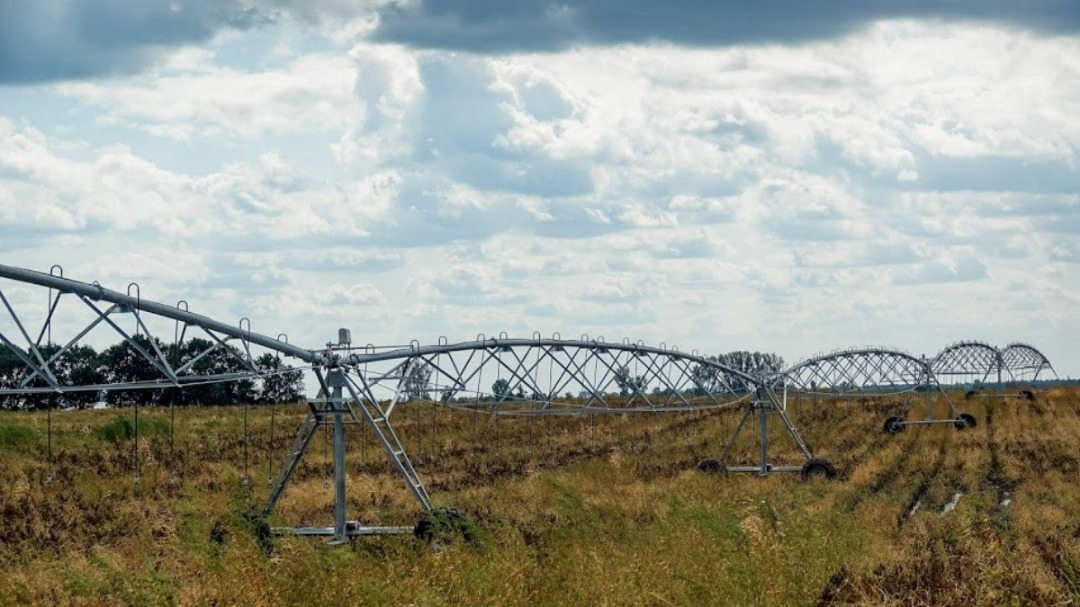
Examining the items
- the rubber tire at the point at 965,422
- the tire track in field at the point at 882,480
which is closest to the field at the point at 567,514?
the tire track in field at the point at 882,480

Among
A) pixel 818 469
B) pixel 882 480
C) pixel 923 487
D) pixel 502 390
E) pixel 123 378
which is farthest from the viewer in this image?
pixel 123 378

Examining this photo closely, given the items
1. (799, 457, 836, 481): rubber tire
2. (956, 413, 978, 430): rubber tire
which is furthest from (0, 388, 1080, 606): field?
(956, 413, 978, 430): rubber tire

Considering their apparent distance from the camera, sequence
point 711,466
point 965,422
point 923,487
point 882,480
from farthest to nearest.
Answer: point 965,422 < point 711,466 < point 882,480 < point 923,487

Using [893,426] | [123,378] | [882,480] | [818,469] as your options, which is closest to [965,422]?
[893,426]

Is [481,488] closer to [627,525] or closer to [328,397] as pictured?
[328,397]

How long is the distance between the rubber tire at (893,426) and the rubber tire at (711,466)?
60.2ft

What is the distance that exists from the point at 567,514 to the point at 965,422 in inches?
1932

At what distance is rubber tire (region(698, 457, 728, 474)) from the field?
1.57 feet

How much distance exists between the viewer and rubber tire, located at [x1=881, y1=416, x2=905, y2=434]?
212 ft

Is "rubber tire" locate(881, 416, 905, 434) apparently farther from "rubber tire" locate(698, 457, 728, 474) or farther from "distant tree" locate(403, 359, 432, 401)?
"distant tree" locate(403, 359, 432, 401)

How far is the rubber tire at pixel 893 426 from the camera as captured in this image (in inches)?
2549

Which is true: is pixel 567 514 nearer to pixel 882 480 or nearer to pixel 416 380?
pixel 416 380

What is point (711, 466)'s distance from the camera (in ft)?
159

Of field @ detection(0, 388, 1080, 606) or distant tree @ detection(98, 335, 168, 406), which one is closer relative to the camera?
field @ detection(0, 388, 1080, 606)
